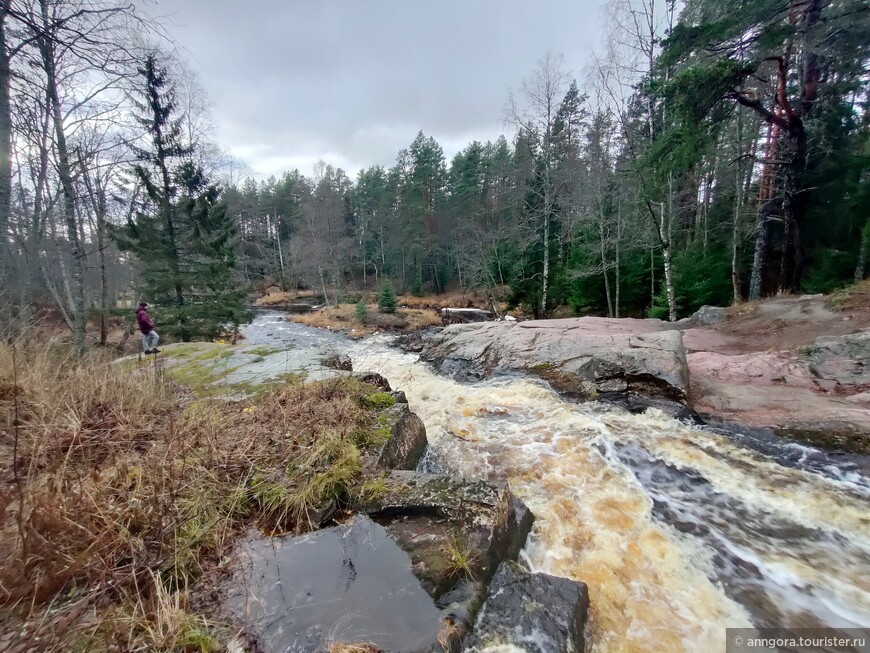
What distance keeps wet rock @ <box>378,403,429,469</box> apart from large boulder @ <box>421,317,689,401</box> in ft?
12.0

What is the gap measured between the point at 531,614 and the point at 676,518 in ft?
7.35

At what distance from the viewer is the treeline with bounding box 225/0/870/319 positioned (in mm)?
9000

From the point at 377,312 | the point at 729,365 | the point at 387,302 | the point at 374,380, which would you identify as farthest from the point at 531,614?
the point at 377,312

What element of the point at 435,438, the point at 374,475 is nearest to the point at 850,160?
the point at 435,438

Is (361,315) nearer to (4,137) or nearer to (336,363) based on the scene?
(336,363)

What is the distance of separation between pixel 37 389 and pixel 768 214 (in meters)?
17.5

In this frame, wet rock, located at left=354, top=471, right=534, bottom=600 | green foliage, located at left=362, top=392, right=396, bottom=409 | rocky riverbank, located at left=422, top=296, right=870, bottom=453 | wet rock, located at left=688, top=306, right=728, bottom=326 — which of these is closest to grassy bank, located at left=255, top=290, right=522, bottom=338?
wet rock, located at left=688, top=306, right=728, bottom=326

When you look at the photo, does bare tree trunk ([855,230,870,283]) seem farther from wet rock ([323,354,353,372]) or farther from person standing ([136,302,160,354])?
person standing ([136,302,160,354])

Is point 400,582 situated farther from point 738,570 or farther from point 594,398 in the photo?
point 594,398

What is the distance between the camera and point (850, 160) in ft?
36.7

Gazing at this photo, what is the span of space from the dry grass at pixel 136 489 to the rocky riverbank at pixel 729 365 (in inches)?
186

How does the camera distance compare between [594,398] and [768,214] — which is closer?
[594,398]

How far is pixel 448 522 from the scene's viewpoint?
2.61 m

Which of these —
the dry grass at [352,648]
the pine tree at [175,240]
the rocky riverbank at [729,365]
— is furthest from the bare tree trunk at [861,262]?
the pine tree at [175,240]
